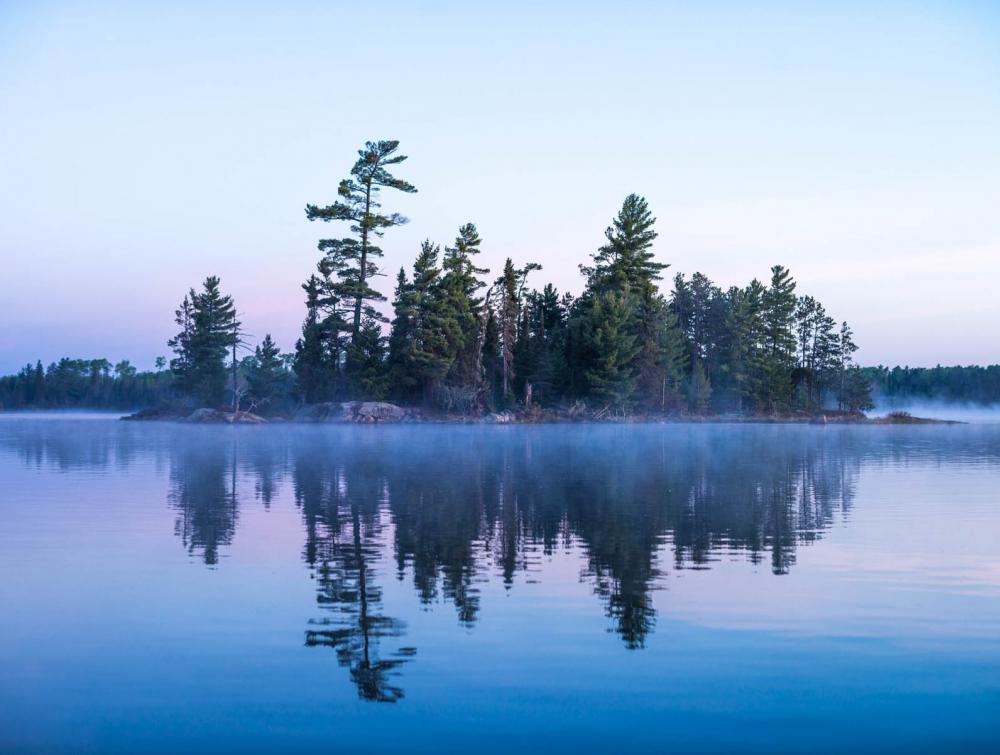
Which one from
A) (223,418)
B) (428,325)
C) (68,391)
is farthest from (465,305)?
(68,391)

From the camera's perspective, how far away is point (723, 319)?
123688mm

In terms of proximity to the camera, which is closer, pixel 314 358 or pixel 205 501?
pixel 205 501

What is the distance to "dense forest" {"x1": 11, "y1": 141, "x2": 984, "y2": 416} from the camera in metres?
95.6

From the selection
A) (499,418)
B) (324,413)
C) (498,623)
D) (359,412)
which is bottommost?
(498,623)

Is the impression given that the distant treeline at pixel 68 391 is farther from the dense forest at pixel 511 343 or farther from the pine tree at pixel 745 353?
the pine tree at pixel 745 353

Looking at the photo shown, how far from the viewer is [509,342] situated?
102 metres

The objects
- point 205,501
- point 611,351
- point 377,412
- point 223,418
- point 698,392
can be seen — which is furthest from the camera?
point 698,392

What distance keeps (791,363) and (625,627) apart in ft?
400

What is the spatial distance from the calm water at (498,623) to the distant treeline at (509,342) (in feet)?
229

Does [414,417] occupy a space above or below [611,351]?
below

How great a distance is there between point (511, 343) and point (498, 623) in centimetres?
9170

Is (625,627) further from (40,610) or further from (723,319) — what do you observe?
(723,319)

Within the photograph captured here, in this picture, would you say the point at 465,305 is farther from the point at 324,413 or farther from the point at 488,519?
the point at 488,519

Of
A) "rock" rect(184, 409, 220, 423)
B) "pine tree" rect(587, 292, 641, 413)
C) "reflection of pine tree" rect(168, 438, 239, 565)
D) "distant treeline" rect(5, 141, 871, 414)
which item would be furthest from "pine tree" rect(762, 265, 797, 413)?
"reflection of pine tree" rect(168, 438, 239, 565)
